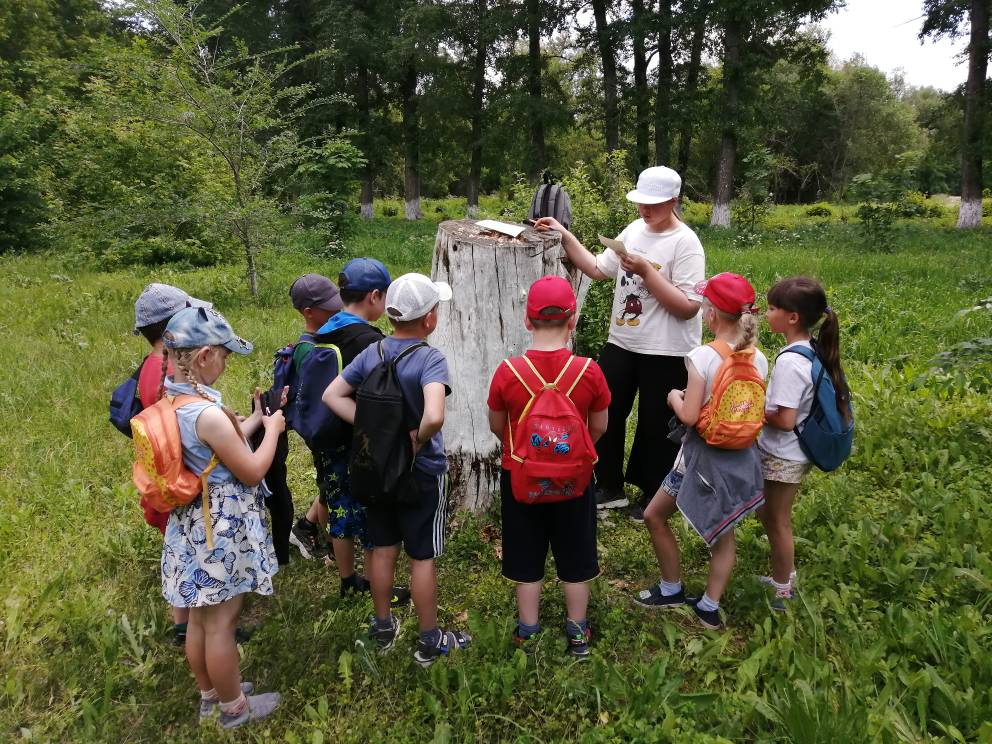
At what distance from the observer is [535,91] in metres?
22.6

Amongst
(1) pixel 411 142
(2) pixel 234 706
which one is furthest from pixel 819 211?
(2) pixel 234 706

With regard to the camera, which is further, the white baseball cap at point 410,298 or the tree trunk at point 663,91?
the tree trunk at point 663,91

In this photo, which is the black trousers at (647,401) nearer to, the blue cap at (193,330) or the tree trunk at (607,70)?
the blue cap at (193,330)

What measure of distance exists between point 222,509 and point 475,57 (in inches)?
993

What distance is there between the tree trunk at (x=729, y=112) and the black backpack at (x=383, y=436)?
20484 millimetres

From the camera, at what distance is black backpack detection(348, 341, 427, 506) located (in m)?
2.35

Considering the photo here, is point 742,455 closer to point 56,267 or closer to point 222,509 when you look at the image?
point 222,509

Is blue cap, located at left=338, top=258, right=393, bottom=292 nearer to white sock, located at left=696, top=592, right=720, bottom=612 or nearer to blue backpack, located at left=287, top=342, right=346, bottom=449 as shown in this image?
blue backpack, located at left=287, top=342, right=346, bottom=449

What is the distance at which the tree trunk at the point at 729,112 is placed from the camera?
64.2ft

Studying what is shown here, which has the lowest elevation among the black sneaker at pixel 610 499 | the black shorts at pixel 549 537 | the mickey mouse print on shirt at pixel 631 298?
the black sneaker at pixel 610 499

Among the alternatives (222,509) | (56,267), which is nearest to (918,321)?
(222,509)

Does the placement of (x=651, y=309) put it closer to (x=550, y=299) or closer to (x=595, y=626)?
(x=550, y=299)

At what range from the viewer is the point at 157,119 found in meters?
8.06

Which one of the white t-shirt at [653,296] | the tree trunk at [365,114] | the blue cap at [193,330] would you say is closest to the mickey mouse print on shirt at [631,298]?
the white t-shirt at [653,296]
